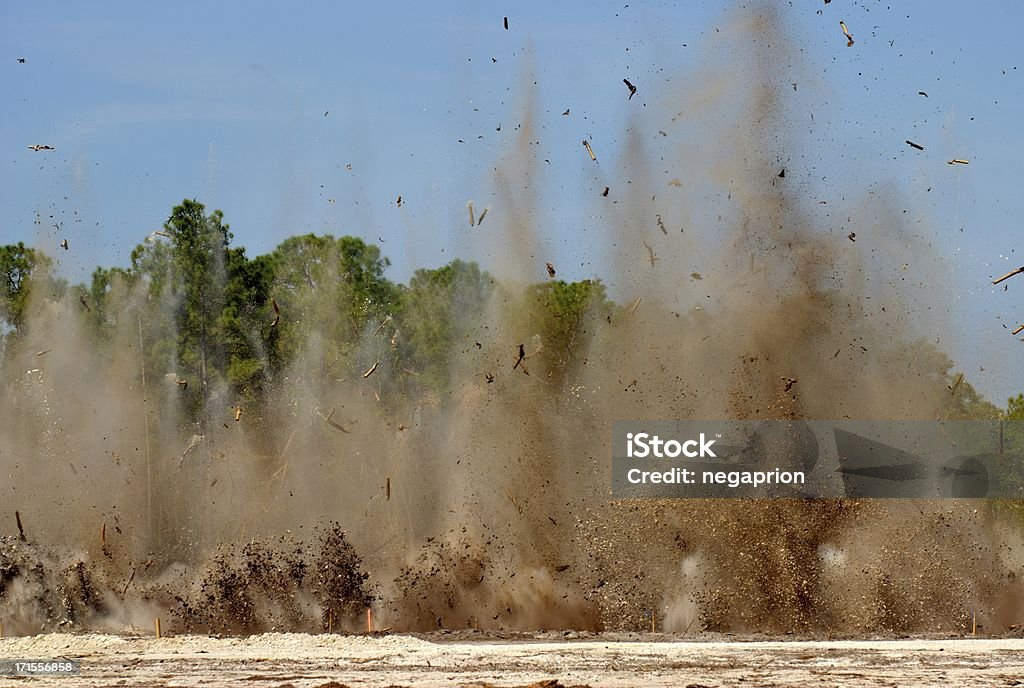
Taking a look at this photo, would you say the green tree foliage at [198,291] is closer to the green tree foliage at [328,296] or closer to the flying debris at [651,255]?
the green tree foliage at [328,296]

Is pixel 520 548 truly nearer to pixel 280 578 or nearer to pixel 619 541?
pixel 619 541

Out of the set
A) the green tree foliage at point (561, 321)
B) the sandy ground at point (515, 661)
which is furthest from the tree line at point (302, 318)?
the sandy ground at point (515, 661)

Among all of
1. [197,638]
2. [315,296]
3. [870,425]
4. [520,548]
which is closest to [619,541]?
[520,548]

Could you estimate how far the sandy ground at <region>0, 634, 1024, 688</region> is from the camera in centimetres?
2311

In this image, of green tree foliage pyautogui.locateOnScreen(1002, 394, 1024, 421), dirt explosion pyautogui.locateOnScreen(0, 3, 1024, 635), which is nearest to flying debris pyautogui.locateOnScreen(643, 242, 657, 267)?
dirt explosion pyautogui.locateOnScreen(0, 3, 1024, 635)

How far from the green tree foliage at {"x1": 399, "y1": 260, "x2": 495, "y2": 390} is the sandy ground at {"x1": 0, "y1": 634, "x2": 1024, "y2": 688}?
23.2 ft

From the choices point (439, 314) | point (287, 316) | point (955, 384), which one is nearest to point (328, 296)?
point (287, 316)

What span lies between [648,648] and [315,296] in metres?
14.2

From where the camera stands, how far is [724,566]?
2919cm

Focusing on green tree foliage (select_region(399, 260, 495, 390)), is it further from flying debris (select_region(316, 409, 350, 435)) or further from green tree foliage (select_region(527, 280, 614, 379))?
flying debris (select_region(316, 409, 350, 435))

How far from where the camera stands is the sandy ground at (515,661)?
75.8 ft

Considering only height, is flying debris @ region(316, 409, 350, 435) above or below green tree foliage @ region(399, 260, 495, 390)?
below
